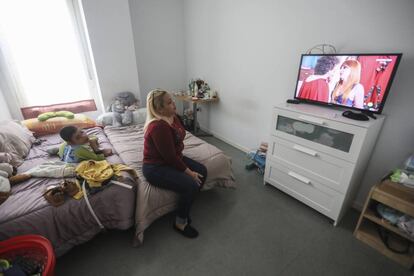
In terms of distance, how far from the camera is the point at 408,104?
1513 millimetres

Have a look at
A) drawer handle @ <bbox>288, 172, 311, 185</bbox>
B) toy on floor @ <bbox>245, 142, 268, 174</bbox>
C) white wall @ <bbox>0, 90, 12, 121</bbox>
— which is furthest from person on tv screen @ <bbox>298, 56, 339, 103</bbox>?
white wall @ <bbox>0, 90, 12, 121</bbox>

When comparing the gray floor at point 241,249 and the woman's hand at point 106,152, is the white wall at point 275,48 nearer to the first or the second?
the gray floor at point 241,249

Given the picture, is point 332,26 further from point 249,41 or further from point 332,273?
point 332,273

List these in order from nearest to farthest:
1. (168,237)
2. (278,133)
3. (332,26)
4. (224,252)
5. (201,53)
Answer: (224,252)
(168,237)
(332,26)
(278,133)
(201,53)

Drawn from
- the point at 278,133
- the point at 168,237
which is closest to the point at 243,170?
the point at 278,133

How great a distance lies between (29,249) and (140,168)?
831mm

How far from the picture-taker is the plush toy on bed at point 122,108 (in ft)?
8.84

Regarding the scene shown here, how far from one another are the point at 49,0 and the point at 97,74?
1026 millimetres

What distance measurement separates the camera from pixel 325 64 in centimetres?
175

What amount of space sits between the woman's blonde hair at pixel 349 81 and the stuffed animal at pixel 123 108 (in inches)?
95.1

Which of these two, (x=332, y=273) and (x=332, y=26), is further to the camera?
(x=332, y=26)

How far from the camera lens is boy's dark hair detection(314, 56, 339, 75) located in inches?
66.6

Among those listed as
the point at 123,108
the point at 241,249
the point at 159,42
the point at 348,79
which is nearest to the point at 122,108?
the point at 123,108

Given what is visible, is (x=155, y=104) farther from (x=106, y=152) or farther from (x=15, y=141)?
(x=15, y=141)
